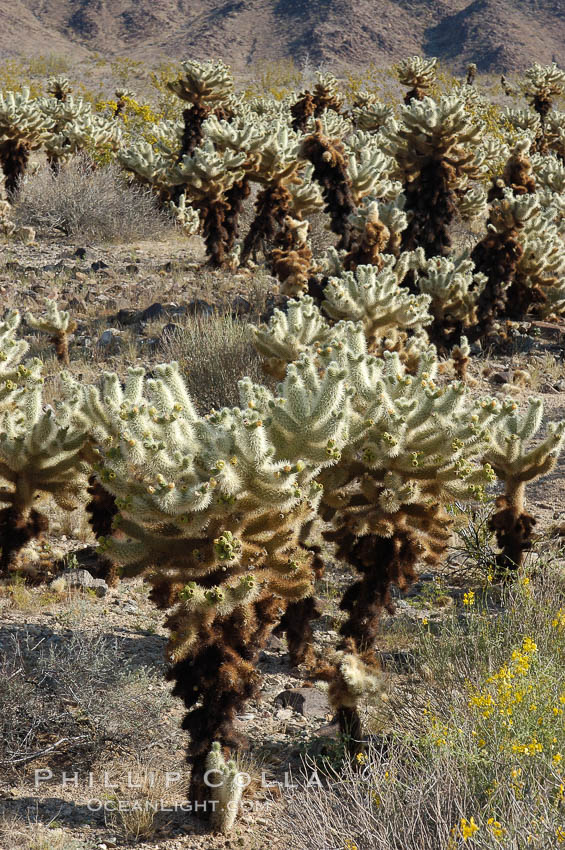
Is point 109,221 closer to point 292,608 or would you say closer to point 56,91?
point 56,91

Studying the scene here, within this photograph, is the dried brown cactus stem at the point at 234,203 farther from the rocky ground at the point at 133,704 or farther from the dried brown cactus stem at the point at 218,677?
the dried brown cactus stem at the point at 218,677

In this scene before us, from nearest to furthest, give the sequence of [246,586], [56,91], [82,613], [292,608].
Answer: [246,586] → [292,608] → [82,613] → [56,91]

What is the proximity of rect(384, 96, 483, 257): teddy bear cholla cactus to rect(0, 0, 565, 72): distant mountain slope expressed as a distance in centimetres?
3875

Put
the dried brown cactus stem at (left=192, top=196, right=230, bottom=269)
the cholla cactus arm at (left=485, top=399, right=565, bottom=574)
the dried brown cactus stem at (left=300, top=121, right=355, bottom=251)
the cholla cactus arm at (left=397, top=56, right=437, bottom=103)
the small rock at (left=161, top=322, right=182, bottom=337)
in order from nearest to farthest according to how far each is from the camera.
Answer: the cholla cactus arm at (left=485, top=399, right=565, bottom=574)
the small rock at (left=161, top=322, right=182, bottom=337)
the dried brown cactus stem at (left=300, top=121, right=355, bottom=251)
the dried brown cactus stem at (left=192, top=196, right=230, bottom=269)
the cholla cactus arm at (left=397, top=56, right=437, bottom=103)

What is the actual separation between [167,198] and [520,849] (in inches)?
604

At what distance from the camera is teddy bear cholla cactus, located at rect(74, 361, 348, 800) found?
347 centimetres

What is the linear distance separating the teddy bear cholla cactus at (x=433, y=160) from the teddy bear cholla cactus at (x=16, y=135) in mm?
6523

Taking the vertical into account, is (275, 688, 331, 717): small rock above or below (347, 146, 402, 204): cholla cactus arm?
below

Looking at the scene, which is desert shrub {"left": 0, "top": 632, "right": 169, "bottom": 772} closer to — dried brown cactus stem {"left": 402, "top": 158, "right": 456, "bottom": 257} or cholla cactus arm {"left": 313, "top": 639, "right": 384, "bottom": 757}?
cholla cactus arm {"left": 313, "top": 639, "right": 384, "bottom": 757}

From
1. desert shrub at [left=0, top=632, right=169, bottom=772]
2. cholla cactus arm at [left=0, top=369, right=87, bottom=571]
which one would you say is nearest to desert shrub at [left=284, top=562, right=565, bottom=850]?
desert shrub at [left=0, top=632, right=169, bottom=772]

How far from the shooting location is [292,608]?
4648mm

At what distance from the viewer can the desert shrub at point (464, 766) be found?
2883mm

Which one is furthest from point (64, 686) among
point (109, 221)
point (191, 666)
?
point (109, 221)

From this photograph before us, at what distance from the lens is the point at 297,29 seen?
50.5 metres
